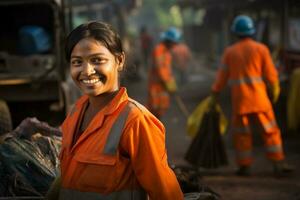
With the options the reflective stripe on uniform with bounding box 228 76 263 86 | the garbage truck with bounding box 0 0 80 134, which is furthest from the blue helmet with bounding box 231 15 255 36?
the garbage truck with bounding box 0 0 80 134

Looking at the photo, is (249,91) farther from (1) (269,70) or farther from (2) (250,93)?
(1) (269,70)

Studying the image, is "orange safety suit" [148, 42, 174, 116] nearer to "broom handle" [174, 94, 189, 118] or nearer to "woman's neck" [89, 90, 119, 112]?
"broom handle" [174, 94, 189, 118]

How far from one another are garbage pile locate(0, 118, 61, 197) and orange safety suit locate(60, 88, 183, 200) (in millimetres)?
1024

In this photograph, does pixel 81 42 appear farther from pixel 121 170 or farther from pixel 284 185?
pixel 284 185

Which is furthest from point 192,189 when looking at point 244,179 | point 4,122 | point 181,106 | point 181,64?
point 181,64

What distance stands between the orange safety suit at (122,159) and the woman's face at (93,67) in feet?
0.29

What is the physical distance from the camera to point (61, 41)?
5.75 m

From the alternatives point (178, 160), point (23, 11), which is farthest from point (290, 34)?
point (23, 11)

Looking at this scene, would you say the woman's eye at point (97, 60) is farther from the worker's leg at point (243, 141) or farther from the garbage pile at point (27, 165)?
the worker's leg at point (243, 141)

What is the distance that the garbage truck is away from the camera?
5652mm

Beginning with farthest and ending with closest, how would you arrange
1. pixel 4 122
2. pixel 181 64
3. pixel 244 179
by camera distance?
pixel 181 64
pixel 244 179
pixel 4 122

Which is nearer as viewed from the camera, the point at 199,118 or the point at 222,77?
the point at 222,77

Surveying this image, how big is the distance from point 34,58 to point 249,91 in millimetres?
2533

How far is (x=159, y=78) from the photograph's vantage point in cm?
813
